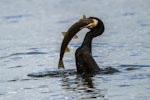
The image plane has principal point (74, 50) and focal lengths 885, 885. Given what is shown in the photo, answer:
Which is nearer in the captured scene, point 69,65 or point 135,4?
point 69,65

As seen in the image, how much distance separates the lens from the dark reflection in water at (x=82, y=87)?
15.1 meters

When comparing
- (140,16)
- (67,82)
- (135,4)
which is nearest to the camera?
(67,82)

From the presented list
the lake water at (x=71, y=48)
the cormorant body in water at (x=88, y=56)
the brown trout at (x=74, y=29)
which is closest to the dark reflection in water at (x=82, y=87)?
the lake water at (x=71, y=48)

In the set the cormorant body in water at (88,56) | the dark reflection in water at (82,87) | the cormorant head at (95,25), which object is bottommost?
the dark reflection in water at (82,87)

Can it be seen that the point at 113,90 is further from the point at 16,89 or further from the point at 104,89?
the point at 16,89

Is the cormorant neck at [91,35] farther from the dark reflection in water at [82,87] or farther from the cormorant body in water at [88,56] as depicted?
the dark reflection in water at [82,87]

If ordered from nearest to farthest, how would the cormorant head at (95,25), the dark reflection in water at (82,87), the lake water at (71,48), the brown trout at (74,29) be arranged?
1. the dark reflection in water at (82,87)
2. the lake water at (71,48)
3. the brown trout at (74,29)
4. the cormorant head at (95,25)

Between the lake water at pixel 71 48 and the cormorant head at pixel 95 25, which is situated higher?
the cormorant head at pixel 95 25

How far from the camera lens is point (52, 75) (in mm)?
17359

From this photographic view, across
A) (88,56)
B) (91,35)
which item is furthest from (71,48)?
(88,56)

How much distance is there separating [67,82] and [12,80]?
3.82 feet

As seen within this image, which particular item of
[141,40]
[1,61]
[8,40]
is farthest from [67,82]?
[8,40]

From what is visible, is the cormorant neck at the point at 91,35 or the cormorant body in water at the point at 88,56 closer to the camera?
the cormorant body in water at the point at 88,56

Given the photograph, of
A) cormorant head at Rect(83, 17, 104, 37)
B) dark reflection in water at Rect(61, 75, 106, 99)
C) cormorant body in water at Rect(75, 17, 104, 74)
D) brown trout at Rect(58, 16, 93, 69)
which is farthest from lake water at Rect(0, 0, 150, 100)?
cormorant head at Rect(83, 17, 104, 37)
